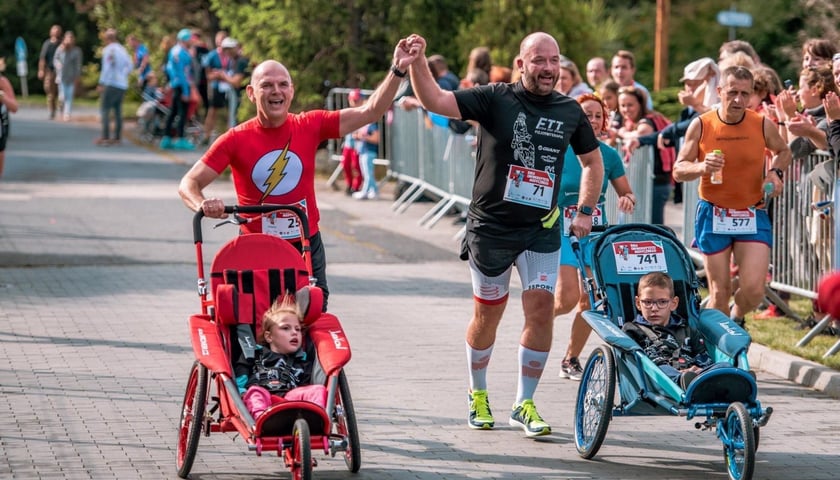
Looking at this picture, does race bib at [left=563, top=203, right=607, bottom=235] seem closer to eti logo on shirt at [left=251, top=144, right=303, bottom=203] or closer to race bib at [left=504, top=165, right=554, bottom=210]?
race bib at [left=504, top=165, right=554, bottom=210]

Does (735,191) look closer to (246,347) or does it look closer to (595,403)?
(595,403)

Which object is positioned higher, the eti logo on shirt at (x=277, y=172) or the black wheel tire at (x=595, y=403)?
the eti logo on shirt at (x=277, y=172)

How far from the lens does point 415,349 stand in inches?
408

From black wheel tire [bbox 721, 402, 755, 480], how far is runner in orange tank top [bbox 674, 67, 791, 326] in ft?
9.16

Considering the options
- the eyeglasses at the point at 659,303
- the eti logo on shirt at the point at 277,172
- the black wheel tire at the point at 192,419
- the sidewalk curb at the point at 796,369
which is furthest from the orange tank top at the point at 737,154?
the black wheel tire at the point at 192,419

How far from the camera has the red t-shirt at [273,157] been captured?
7488 millimetres

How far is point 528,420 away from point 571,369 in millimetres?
1716

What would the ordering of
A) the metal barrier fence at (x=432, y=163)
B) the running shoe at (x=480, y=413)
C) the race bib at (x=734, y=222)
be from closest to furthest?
the running shoe at (x=480, y=413)
the race bib at (x=734, y=222)
the metal barrier fence at (x=432, y=163)

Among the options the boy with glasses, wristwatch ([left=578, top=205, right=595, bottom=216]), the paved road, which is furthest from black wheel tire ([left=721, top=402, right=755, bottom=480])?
wristwatch ([left=578, top=205, right=595, bottom=216])

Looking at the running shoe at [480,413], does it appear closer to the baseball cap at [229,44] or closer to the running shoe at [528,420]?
the running shoe at [528,420]

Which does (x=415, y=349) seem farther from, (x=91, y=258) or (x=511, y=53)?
(x=511, y=53)

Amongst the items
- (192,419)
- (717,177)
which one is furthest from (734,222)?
(192,419)

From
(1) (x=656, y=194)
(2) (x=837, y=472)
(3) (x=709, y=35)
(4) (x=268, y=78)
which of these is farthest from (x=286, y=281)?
(3) (x=709, y=35)

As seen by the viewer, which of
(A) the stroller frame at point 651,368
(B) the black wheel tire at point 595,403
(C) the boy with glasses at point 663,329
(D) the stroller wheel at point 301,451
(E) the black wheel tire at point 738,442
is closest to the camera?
(D) the stroller wheel at point 301,451
